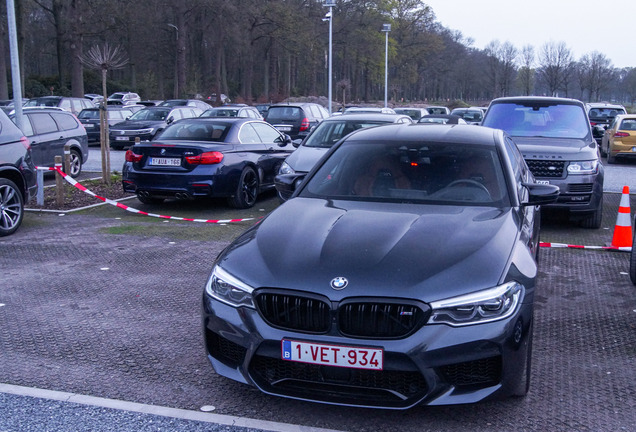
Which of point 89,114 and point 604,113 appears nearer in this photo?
point 89,114

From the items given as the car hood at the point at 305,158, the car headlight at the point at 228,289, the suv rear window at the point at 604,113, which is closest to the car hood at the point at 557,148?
the car hood at the point at 305,158

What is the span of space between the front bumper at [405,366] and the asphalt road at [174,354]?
25 cm

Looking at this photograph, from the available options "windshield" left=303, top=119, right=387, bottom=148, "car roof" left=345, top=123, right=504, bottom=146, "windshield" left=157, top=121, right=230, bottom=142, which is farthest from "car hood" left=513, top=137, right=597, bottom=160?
"windshield" left=157, top=121, right=230, bottom=142

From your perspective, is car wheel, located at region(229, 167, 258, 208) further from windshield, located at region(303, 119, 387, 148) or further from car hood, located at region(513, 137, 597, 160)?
car hood, located at region(513, 137, 597, 160)

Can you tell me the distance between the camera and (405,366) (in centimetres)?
343

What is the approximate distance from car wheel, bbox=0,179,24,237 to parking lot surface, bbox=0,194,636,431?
0.79 ft

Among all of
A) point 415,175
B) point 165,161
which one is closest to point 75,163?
point 165,161

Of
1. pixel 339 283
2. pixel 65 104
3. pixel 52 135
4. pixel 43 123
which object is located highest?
pixel 65 104

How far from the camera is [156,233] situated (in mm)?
9211

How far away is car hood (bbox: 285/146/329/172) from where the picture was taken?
34.2 feet

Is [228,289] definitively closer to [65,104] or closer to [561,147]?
[561,147]

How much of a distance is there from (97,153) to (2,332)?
18183 mm

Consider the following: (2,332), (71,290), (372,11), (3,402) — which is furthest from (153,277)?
(372,11)

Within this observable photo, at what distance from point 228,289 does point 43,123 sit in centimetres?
1258
